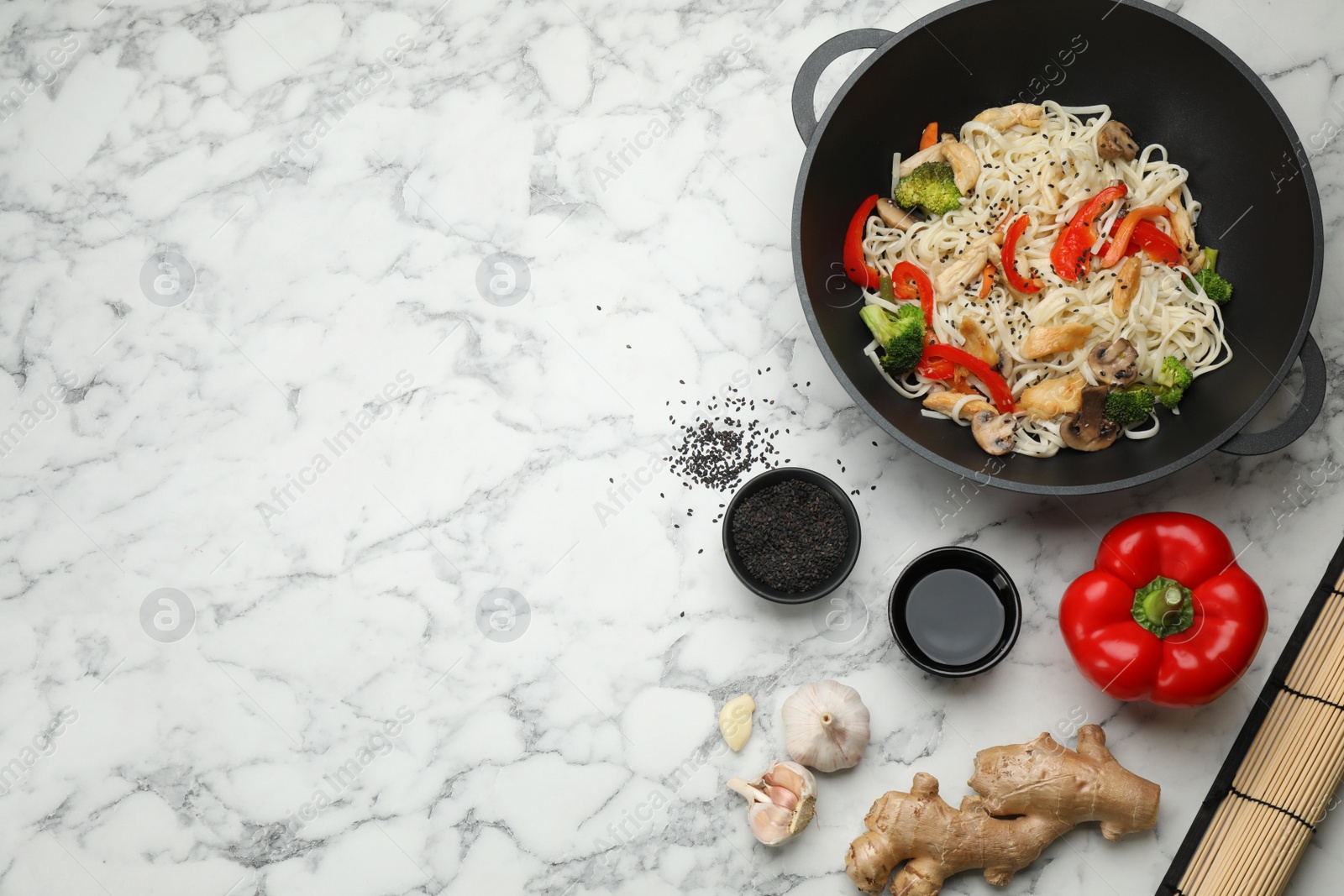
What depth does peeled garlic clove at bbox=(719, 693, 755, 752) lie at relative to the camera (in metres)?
3.53

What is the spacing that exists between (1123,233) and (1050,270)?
30cm

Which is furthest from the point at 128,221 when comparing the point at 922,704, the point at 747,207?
the point at 922,704

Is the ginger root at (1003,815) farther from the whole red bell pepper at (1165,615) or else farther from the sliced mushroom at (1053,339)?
the sliced mushroom at (1053,339)

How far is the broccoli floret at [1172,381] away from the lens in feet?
11.2

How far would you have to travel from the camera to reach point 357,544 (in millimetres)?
3697

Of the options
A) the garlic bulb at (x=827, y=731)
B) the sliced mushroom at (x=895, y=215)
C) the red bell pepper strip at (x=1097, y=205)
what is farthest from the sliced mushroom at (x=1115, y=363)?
the garlic bulb at (x=827, y=731)

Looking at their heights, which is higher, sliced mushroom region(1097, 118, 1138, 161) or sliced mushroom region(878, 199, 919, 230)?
sliced mushroom region(1097, 118, 1138, 161)

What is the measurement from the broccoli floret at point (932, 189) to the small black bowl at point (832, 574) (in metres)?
1.14

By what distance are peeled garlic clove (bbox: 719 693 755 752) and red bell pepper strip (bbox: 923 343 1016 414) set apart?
1505 mm

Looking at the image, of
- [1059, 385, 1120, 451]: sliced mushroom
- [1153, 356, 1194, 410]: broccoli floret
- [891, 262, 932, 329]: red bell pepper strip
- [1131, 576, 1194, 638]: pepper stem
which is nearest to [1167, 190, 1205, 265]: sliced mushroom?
[1153, 356, 1194, 410]: broccoli floret

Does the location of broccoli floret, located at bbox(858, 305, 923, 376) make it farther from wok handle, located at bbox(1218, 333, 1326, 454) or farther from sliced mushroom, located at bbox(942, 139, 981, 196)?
wok handle, located at bbox(1218, 333, 1326, 454)

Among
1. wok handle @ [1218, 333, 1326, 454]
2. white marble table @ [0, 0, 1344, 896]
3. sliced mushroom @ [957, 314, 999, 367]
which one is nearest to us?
wok handle @ [1218, 333, 1326, 454]

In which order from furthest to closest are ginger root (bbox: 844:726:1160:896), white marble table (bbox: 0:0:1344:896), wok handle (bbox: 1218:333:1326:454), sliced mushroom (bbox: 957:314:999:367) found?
white marble table (bbox: 0:0:1344:896)
sliced mushroom (bbox: 957:314:999:367)
ginger root (bbox: 844:726:1160:896)
wok handle (bbox: 1218:333:1326:454)

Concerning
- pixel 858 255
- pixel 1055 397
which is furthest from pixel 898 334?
pixel 1055 397
